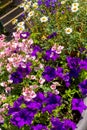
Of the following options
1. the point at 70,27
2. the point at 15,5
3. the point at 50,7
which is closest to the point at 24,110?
the point at 70,27

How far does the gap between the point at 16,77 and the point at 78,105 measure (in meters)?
0.73

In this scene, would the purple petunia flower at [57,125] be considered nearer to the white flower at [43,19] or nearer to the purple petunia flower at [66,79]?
the purple petunia flower at [66,79]

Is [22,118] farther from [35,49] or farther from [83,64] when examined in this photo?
[35,49]

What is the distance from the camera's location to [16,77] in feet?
12.6

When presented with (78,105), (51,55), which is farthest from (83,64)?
(78,105)

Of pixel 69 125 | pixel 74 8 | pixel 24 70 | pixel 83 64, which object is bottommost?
pixel 69 125

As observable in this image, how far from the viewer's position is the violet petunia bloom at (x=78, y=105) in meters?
3.54

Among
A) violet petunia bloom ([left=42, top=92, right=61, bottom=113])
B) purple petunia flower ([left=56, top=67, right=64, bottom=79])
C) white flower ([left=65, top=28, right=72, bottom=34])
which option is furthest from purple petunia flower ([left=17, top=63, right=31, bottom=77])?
white flower ([left=65, top=28, right=72, bottom=34])

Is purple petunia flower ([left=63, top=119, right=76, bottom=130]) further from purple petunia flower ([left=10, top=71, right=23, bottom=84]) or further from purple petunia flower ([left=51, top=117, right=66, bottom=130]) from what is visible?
purple petunia flower ([left=10, top=71, right=23, bottom=84])

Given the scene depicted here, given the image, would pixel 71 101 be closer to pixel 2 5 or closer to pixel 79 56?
pixel 79 56

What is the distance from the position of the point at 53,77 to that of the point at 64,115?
42 centimetres

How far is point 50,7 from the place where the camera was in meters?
5.55

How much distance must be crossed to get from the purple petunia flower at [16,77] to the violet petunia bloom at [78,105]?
61cm

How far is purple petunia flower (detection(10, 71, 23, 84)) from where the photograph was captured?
381 centimetres
